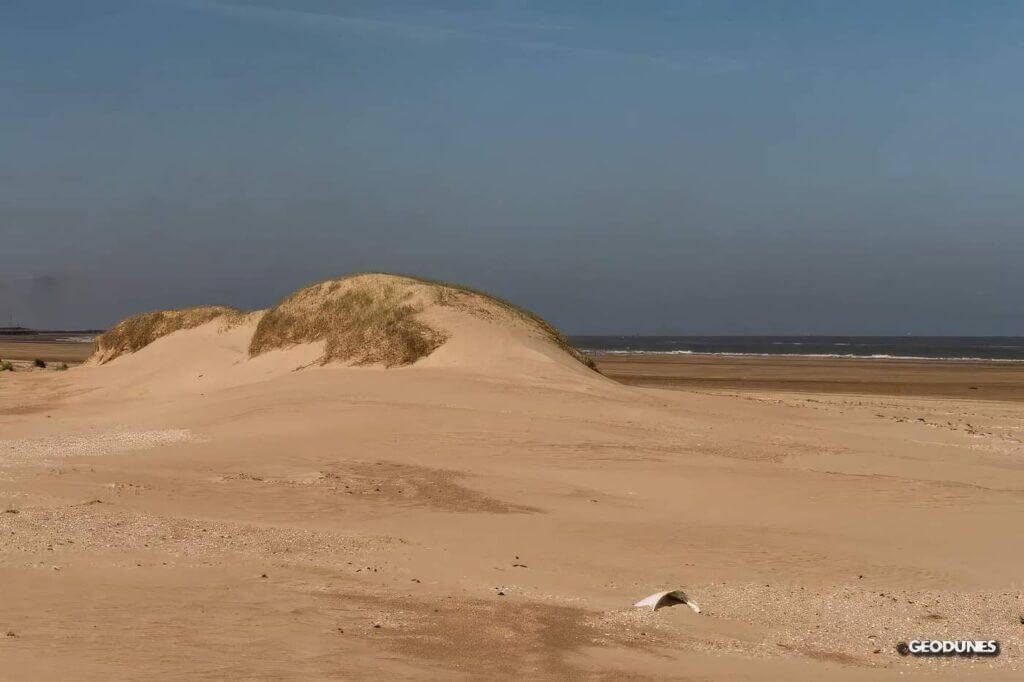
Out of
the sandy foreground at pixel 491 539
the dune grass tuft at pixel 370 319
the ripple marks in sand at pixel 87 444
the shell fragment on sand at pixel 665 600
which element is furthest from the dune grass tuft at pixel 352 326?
the shell fragment on sand at pixel 665 600

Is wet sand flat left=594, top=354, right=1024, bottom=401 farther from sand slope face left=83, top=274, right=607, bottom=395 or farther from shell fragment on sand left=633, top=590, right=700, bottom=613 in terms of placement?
shell fragment on sand left=633, top=590, right=700, bottom=613

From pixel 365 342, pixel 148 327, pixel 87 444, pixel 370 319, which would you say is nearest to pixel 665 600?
pixel 87 444

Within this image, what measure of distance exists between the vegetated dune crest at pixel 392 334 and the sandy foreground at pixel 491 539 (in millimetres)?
2148

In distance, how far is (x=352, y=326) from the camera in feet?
78.5

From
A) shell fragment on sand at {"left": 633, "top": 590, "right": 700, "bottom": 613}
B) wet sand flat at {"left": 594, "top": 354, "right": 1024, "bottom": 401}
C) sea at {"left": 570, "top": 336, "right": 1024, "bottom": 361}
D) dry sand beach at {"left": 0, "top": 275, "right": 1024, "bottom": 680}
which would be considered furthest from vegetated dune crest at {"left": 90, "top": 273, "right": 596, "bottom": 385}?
sea at {"left": 570, "top": 336, "right": 1024, "bottom": 361}

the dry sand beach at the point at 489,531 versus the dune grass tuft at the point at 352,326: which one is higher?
the dune grass tuft at the point at 352,326

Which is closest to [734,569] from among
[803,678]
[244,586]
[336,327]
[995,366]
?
[803,678]

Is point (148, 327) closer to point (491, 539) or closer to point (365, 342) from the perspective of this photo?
point (365, 342)

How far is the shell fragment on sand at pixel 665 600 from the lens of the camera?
24.8 feet

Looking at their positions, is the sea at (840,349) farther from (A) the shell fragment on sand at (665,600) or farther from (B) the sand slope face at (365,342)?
(A) the shell fragment on sand at (665,600)

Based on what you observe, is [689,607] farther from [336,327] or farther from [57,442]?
[336,327]

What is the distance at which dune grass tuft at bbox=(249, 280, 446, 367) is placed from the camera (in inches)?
883

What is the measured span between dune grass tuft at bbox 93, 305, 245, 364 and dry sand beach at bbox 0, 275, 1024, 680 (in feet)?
35.5

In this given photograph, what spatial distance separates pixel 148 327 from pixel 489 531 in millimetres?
27342
